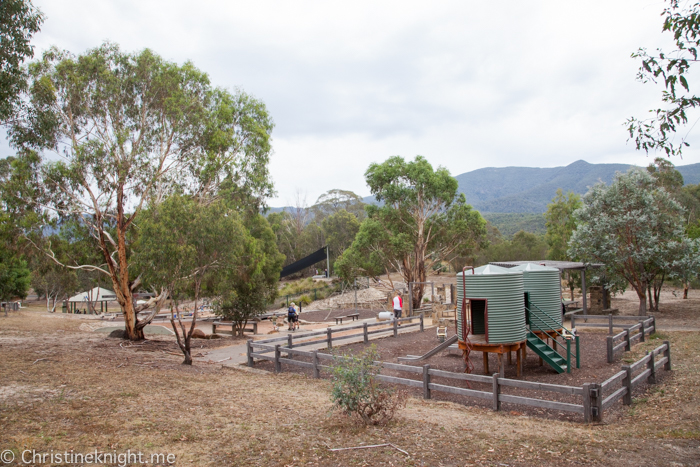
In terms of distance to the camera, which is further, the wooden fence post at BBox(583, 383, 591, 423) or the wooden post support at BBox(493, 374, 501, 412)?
the wooden post support at BBox(493, 374, 501, 412)

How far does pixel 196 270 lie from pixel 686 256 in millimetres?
20400

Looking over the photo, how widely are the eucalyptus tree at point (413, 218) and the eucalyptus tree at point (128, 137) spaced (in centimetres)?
1367

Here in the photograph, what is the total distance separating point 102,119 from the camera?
18641 mm

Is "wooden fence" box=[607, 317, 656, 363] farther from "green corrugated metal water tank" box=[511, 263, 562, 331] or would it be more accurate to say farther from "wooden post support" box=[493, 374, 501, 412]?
"wooden post support" box=[493, 374, 501, 412]

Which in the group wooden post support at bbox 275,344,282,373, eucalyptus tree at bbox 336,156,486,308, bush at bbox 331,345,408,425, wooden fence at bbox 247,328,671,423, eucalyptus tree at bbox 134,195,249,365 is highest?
eucalyptus tree at bbox 336,156,486,308

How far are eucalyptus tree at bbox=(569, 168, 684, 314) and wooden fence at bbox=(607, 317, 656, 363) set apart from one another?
5262 millimetres

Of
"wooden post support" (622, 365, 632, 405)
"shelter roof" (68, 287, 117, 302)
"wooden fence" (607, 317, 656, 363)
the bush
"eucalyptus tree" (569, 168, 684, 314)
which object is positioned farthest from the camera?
"shelter roof" (68, 287, 117, 302)

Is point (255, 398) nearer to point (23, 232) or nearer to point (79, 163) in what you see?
point (79, 163)

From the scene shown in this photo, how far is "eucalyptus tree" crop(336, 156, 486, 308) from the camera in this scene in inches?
1286

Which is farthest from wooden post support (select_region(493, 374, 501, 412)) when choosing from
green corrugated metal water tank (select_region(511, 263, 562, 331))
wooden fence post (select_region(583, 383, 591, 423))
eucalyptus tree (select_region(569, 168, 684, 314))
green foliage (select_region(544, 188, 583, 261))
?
green foliage (select_region(544, 188, 583, 261))

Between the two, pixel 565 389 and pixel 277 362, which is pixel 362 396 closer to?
pixel 565 389

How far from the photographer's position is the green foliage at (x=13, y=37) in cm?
956

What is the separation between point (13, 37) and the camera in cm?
983

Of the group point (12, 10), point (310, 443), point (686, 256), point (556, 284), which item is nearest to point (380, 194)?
point (686, 256)
